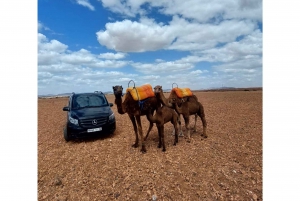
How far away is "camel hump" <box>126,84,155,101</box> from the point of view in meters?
5.51

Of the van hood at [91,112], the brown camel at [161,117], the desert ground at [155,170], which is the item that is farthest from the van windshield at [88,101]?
the brown camel at [161,117]

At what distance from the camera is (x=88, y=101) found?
8578 mm

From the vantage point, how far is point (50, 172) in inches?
205

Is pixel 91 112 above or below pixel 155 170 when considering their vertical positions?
above

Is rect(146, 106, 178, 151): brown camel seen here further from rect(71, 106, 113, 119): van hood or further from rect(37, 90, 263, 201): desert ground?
rect(71, 106, 113, 119): van hood

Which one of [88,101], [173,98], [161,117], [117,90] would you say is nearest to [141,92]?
[117,90]

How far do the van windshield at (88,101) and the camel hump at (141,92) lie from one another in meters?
3.39

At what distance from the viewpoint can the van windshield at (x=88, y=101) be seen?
828cm

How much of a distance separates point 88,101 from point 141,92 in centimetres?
391

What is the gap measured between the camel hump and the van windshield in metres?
3.39

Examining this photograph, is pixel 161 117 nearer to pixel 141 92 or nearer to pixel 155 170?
pixel 141 92

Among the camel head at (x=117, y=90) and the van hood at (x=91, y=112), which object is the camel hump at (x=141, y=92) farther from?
the van hood at (x=91, y=112)
